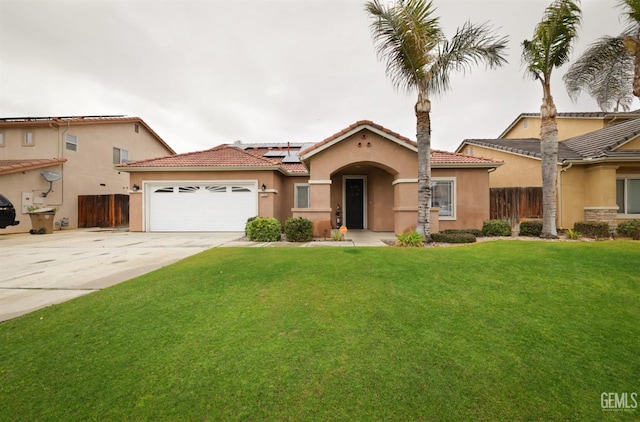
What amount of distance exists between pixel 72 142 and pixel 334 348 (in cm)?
2112

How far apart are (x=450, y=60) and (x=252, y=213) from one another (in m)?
10.5

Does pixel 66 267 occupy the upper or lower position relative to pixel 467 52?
lower

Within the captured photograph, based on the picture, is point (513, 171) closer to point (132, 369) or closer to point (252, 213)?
point (252, 213)

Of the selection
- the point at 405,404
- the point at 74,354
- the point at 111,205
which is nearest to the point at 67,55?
the point at 111,205

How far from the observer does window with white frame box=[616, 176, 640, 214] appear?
1055cm

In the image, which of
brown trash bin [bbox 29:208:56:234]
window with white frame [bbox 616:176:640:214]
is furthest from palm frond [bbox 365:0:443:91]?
brown trash bin [bbox 29:208:56:234]

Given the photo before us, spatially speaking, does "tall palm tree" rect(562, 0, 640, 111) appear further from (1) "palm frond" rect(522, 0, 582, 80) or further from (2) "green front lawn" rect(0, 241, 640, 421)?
(2) "green front lawn" rect(0, 241, 640, 421)

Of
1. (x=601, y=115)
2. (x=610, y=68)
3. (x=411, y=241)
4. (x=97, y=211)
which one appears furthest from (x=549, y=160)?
(x=97, y=211)

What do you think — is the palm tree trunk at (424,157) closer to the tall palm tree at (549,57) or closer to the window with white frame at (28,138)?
the tall palm tree at (549,57)

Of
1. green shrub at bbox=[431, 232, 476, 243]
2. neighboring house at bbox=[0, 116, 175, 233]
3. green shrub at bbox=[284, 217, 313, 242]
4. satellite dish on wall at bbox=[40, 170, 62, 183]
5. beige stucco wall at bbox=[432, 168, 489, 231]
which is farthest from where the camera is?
satellite dish on wall at bbox=[40, 170, 62, 183]

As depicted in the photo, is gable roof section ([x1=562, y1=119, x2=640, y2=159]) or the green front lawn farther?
gable roof section ([x1=562, y1=119, x2=640, y2=159])

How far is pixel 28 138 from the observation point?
600 inches

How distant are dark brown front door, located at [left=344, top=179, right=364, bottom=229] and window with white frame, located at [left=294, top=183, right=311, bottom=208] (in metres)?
2.26

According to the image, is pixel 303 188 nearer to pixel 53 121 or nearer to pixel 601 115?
pixel 53 121
